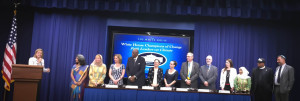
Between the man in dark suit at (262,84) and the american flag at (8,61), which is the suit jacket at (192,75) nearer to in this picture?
the man in dark suit at (262,84)

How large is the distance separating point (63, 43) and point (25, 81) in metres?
3.64

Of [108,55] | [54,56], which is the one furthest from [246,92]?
[54,56]

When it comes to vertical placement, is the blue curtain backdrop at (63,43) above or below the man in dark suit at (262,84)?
above

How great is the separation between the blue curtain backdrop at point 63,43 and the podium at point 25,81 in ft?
11.2

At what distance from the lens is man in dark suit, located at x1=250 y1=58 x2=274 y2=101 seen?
600cm

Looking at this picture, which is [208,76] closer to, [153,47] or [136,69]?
[136,69]

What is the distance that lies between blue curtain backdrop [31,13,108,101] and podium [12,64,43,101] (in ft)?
11.2

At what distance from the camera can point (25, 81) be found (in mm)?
4121

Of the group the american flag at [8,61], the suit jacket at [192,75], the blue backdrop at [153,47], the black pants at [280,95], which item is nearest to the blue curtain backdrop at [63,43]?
the blue backdrop at [153,47]

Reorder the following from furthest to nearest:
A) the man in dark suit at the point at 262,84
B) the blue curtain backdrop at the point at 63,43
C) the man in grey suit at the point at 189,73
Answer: the blue curtain backdrop at the point at 63,43, the man in grey suit at the point at 189,73, the man in dark suit at the point at 262,84

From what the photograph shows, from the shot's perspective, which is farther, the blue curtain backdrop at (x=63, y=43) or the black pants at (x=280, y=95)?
the blue curtain backdrop at (x=63, y=43)

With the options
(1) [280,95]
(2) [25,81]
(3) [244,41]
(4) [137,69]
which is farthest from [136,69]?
(3) [244,41]

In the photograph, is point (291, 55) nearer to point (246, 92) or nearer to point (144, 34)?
point (246, 92)

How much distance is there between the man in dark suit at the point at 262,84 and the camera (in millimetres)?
6004
